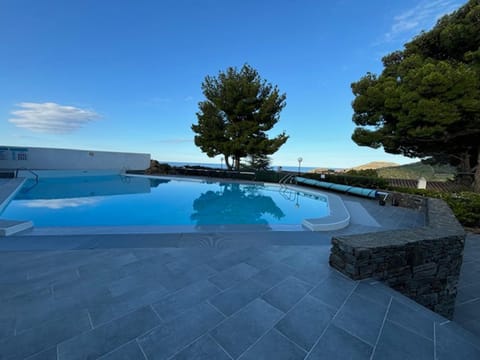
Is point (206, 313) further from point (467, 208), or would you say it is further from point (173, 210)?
point (467, 208)

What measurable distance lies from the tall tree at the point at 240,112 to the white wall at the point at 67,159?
994cm

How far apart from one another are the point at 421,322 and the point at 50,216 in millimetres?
8620

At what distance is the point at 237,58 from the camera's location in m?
14.0

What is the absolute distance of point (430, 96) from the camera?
7371 mm

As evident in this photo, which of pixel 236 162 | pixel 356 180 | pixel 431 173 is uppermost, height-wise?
pixel 236 162

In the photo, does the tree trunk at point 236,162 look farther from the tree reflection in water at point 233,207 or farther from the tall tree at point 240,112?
the tree reflection in water at point 233,207

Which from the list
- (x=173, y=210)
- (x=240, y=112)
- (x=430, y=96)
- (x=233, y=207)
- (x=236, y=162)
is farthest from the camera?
(x=236, y=162)

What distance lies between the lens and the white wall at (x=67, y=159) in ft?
49.5

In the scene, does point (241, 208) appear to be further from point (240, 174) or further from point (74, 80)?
point (74, 80)

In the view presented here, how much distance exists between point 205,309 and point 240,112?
14584 mm

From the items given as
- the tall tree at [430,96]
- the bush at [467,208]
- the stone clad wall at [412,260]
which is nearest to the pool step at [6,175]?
the stone clad wall at [412,260]

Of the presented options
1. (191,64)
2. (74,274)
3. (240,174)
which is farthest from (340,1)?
(74,274)

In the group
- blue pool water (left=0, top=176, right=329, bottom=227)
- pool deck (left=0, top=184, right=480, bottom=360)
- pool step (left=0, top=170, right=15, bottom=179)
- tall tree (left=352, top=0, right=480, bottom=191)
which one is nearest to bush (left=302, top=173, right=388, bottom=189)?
tall tree (left=352, top=0, right=480, bottom=191)

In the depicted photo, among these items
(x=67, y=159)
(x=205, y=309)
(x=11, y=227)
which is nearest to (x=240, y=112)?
(x=11, y=227)
